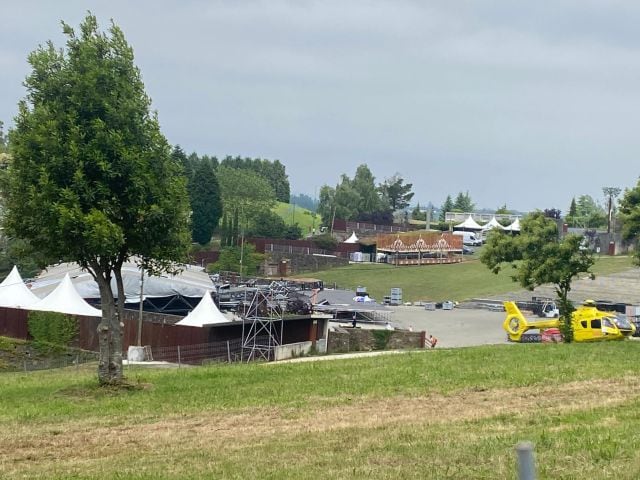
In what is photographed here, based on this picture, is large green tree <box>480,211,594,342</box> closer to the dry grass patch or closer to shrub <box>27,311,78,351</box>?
the dry grass patch

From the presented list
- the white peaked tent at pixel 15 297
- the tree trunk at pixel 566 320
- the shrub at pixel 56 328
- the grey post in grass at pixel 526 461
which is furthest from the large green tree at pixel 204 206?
the grey post in grass at pixel 526 461

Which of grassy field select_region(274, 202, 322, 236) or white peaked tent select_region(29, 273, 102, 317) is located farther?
grassy field select_region(274, 202, 322, 236)

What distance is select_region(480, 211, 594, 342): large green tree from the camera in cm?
3766

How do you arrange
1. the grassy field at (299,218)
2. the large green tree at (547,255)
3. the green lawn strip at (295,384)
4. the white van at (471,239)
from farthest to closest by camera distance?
the grassy field at (299,218), the white van at (471,239), the large green tree at (547,255), the green lawn strip at (295,384)

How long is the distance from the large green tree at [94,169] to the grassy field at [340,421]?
3.49 metres

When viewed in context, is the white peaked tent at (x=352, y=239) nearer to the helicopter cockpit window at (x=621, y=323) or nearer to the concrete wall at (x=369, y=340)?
the concrete wall at (x=369, y=340)

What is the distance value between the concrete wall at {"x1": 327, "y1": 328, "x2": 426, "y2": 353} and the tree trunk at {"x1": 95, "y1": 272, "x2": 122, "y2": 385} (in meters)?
25.9

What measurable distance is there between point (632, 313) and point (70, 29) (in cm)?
5491

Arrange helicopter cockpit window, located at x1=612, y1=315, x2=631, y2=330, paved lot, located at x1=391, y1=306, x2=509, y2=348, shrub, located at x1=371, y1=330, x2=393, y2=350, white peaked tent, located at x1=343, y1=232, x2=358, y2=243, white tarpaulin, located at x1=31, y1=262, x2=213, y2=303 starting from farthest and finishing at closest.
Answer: white peaked tent, located at x1=343, y1=232, x2=358, y2=243
white tarpaulin, located at x1=31, y1=262, x2=213, y2=303
paved lot, located at x1=391, y1=306, x2=509, y2=348
shrub, located at x1=371, y1=330, x2=393, y2=350
helicopter cockpit window, located at x1=612, y1=315, x2=631, y2=330

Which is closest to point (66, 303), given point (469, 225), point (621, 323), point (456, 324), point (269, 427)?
point (621, 323)

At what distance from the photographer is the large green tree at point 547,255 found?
3766 centimetres

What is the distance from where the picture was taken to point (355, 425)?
13898 mm

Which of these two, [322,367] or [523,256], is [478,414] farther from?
[523,256]

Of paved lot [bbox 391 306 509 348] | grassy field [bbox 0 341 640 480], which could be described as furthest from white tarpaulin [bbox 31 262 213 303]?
grassy field [bbox 0 341 640 480]
